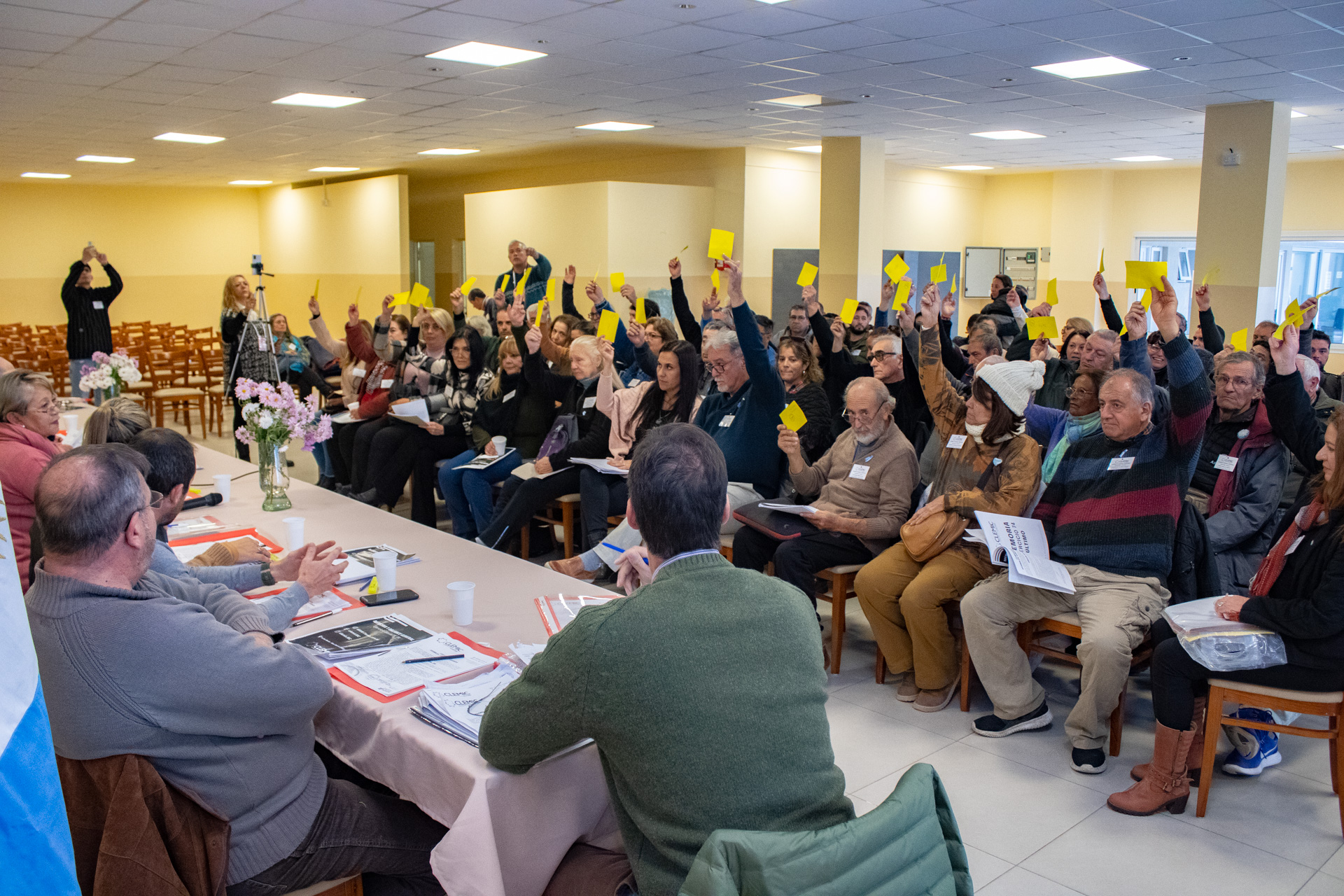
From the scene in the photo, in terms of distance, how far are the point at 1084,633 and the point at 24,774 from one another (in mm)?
3049

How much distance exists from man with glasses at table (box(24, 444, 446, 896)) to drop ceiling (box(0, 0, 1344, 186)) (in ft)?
14.2

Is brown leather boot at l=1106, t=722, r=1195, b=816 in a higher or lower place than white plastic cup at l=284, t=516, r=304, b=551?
lower

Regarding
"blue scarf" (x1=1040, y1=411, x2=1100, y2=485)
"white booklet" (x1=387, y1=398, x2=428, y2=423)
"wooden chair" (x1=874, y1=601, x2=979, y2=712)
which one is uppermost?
"blue scarf" (x1=1040, y1=411, x2=1100, y2=485)

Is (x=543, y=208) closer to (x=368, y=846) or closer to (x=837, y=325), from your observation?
(x=837, y=325)

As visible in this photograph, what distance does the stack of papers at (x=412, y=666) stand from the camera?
6.72 ft

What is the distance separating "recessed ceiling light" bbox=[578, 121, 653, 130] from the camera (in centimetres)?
965

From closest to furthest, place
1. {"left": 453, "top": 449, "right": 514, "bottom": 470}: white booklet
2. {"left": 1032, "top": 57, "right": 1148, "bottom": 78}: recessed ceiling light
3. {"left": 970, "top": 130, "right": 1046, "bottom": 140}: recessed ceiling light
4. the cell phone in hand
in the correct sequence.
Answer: the cell phone in hand
{"left": 453, "top": 449, "right": 514, "bottom": 470}: white booklet
{"left": 1032, "top": 57, "right": 1148, "bottom": 78}: recessed ceiling light
{"left": 970, "top": 130, "right": 1046, "bottom": 140}: recessed ceiling light

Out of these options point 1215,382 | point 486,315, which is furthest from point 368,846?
point 486,315

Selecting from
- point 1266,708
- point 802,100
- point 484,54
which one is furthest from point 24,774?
point 802,100

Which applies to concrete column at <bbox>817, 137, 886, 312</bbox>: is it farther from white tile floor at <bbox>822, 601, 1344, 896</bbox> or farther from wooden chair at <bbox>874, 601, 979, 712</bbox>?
white tile floor at <bbox>822, 601, 1344, 896</bbox>

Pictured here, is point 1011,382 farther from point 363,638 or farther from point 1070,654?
point 363,638

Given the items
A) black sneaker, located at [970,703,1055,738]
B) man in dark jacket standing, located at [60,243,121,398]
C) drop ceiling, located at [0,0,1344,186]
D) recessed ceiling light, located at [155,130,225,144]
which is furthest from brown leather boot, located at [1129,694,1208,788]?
recessed ceiling light, located at [155,130,225,144]

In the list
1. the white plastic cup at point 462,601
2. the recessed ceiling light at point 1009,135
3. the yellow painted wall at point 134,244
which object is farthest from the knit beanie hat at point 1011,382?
the yellow painted wall at point 134,244

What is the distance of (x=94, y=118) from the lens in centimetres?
912
